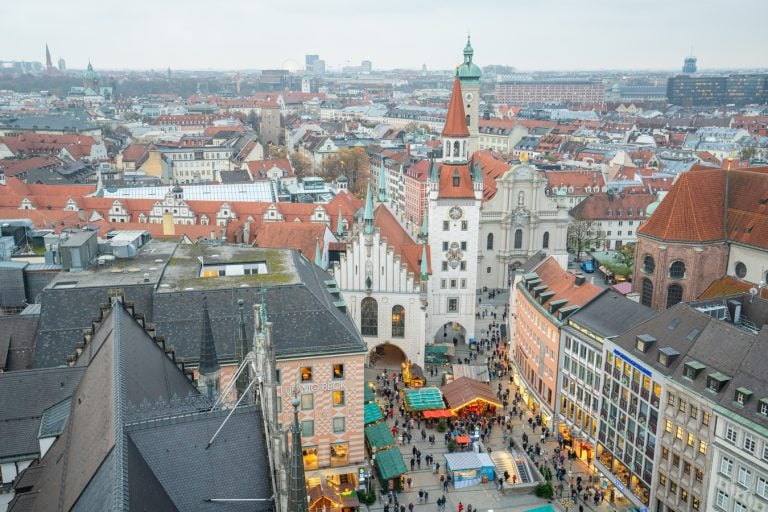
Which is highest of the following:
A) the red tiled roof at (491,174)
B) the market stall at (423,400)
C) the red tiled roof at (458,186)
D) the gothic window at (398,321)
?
the red tiled roof at (458,186)

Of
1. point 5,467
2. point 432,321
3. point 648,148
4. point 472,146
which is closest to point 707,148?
point 648,148

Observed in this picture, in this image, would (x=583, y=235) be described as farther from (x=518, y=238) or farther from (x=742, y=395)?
(x=742, y=395)

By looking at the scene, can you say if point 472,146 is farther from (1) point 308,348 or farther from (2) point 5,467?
(2) point 5,467

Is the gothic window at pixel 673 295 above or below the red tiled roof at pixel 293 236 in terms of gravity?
below

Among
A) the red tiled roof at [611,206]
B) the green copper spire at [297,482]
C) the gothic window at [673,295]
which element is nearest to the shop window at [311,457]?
the green copper spire at [297,482]

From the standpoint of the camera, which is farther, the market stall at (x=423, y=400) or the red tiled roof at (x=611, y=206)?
the red tiled roof at (x=611, y=206)

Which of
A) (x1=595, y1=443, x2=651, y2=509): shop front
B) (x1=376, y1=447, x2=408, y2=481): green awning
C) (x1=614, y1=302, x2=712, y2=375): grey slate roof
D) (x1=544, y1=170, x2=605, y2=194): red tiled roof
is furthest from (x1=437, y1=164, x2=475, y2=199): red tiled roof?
(x1=544, y1=170, x2=605, y2=194): red tiled roof

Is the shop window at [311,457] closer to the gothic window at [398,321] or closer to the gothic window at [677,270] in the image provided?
the gothic window at [398,321]
